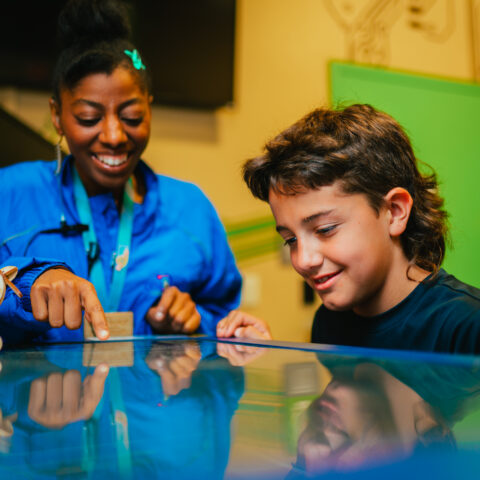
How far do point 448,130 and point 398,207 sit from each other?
8.35 ft

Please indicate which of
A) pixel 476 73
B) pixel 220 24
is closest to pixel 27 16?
pixel 220 24

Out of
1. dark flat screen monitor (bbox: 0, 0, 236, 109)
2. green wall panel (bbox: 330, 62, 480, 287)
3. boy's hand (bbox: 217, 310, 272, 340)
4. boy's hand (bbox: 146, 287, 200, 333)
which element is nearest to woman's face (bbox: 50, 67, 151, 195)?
boy's hand (bbox: 146, 287, 200, 333)

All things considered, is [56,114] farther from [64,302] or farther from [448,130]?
[448,130]

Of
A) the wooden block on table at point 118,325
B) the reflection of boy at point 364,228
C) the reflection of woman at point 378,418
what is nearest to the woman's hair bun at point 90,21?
the reflection of boy at point 364,228

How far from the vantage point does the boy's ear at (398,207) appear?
3.16 feet

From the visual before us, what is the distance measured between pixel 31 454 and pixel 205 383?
0.68 feet

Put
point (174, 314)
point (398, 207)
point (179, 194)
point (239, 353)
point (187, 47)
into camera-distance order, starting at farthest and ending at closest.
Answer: point (187, 47) < point (179, 194) < point (174, 314) < point (398, 207) < point (239, 353)

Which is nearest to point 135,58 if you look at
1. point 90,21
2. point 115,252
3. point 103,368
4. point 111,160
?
point 90,21

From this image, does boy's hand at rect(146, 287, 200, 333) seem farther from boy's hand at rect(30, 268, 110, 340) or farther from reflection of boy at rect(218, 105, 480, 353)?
boy's hand at rect(30, 268, 110, 340)

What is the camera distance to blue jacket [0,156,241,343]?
121cm

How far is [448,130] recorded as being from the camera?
324 cm

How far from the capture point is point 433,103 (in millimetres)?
3154

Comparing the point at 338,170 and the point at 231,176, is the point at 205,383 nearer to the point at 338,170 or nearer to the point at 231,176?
the point at 338,170

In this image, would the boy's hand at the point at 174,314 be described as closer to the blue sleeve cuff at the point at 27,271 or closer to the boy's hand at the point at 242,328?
the boy's hand at the point at 242,328
